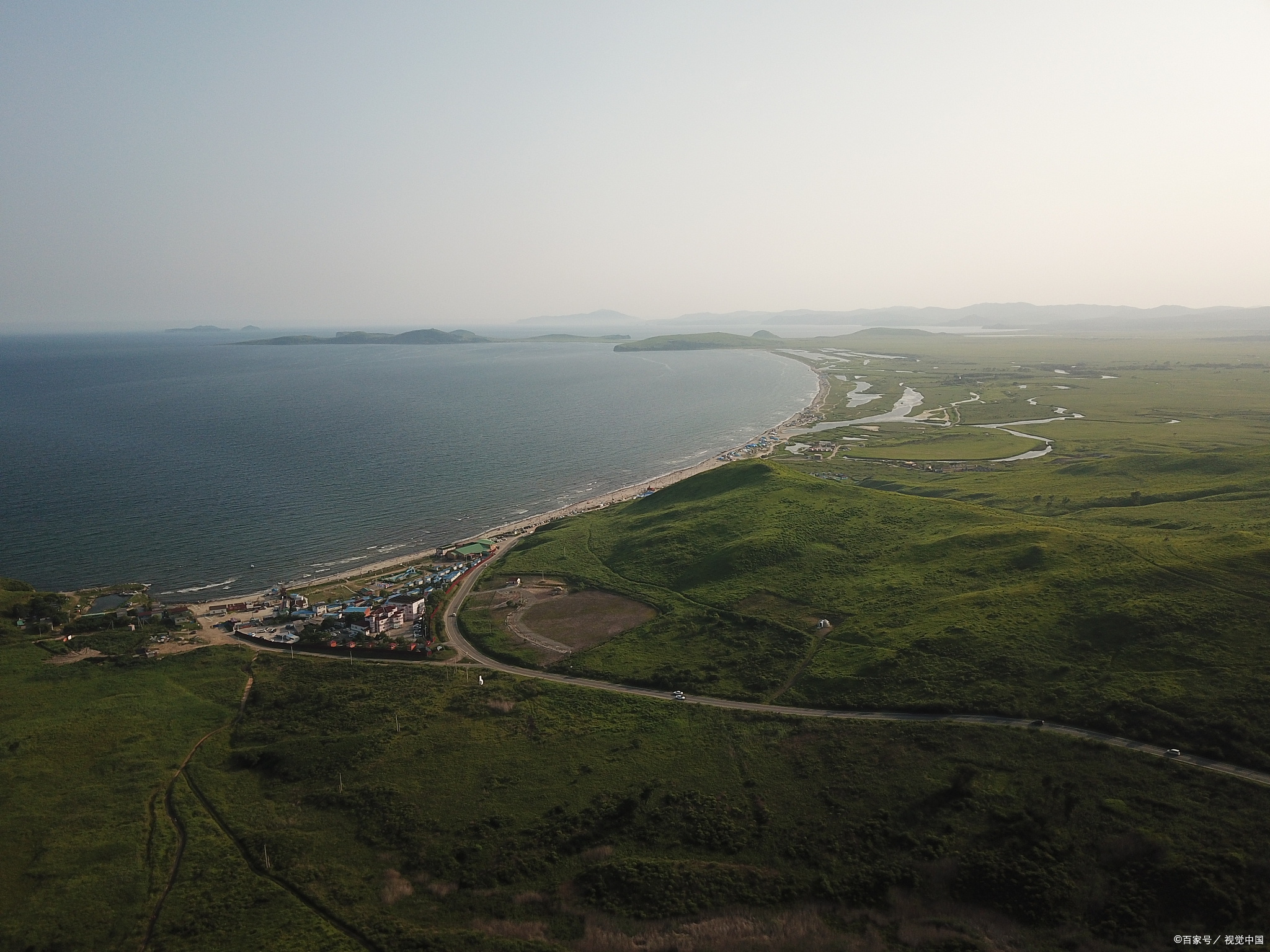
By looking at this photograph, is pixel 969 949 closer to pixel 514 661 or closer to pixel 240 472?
pixel 514 661

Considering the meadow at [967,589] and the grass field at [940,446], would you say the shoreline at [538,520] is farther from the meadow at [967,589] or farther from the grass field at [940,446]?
the grass field at [940,446]

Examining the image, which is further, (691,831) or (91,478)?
(91,478)

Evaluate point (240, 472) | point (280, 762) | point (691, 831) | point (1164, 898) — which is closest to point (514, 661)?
point (280, 762)

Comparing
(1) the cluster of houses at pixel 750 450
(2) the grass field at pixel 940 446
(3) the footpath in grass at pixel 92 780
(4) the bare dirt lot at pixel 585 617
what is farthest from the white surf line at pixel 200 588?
(2) the grass field at pixel 940 446

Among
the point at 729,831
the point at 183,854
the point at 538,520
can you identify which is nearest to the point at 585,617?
the point at 729,831

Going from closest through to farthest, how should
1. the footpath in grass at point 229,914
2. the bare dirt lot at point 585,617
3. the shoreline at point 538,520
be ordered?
1. the footpath in grass at point 229,914
2. the bare dirt lot at point 585,617
3. the shoreline at point 538,520
